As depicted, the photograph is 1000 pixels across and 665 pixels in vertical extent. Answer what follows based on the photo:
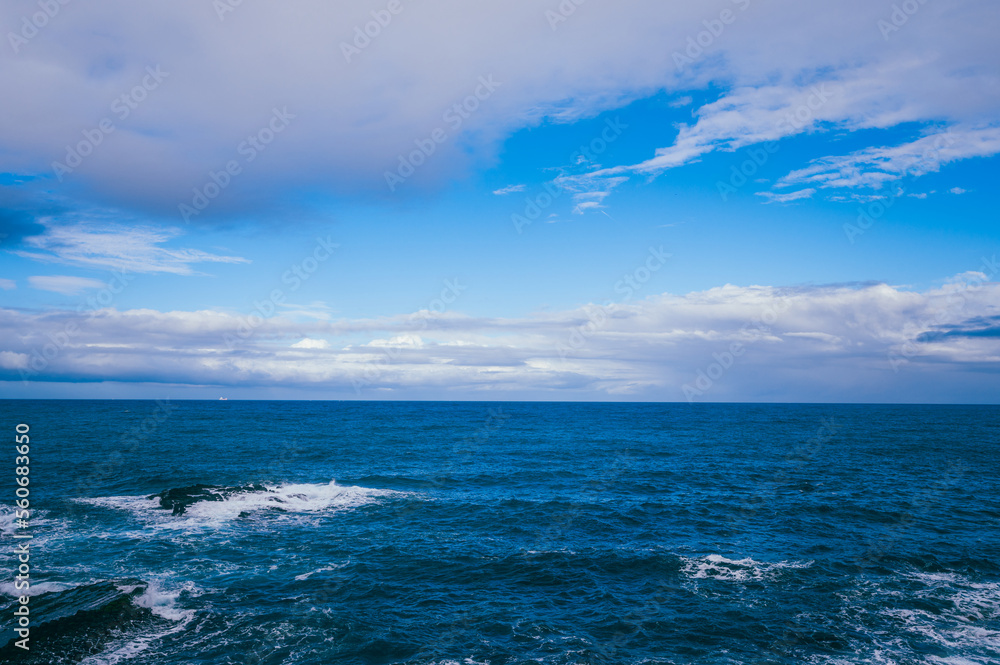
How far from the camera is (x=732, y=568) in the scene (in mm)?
27828

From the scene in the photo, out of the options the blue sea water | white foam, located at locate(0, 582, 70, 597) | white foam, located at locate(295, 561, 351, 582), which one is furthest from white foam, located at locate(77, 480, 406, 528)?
white foam, located at locate(295, 561, 351, 582)

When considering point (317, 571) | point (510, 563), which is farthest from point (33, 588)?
point (510, 563)

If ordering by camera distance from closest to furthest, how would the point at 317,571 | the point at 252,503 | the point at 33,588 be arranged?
1. the point at 33,588
2. the point at 317,571
3. the point at 252,503

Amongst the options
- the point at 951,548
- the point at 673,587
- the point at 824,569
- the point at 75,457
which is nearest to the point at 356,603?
the point at 673,587

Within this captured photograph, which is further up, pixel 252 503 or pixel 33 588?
pixel 33 588

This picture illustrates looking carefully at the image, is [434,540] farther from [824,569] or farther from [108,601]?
[824,569]

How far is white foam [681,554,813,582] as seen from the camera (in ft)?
87.9

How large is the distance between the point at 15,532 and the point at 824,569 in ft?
164

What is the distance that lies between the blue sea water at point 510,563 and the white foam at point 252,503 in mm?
303

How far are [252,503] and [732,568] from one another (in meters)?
35.9

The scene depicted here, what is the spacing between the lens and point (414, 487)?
49375 millimetres

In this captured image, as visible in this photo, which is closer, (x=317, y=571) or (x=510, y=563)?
(x=317, y=571)

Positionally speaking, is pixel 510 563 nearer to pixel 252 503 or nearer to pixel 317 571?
pixel 317 571

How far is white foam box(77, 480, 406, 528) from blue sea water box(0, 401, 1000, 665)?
30 cm
